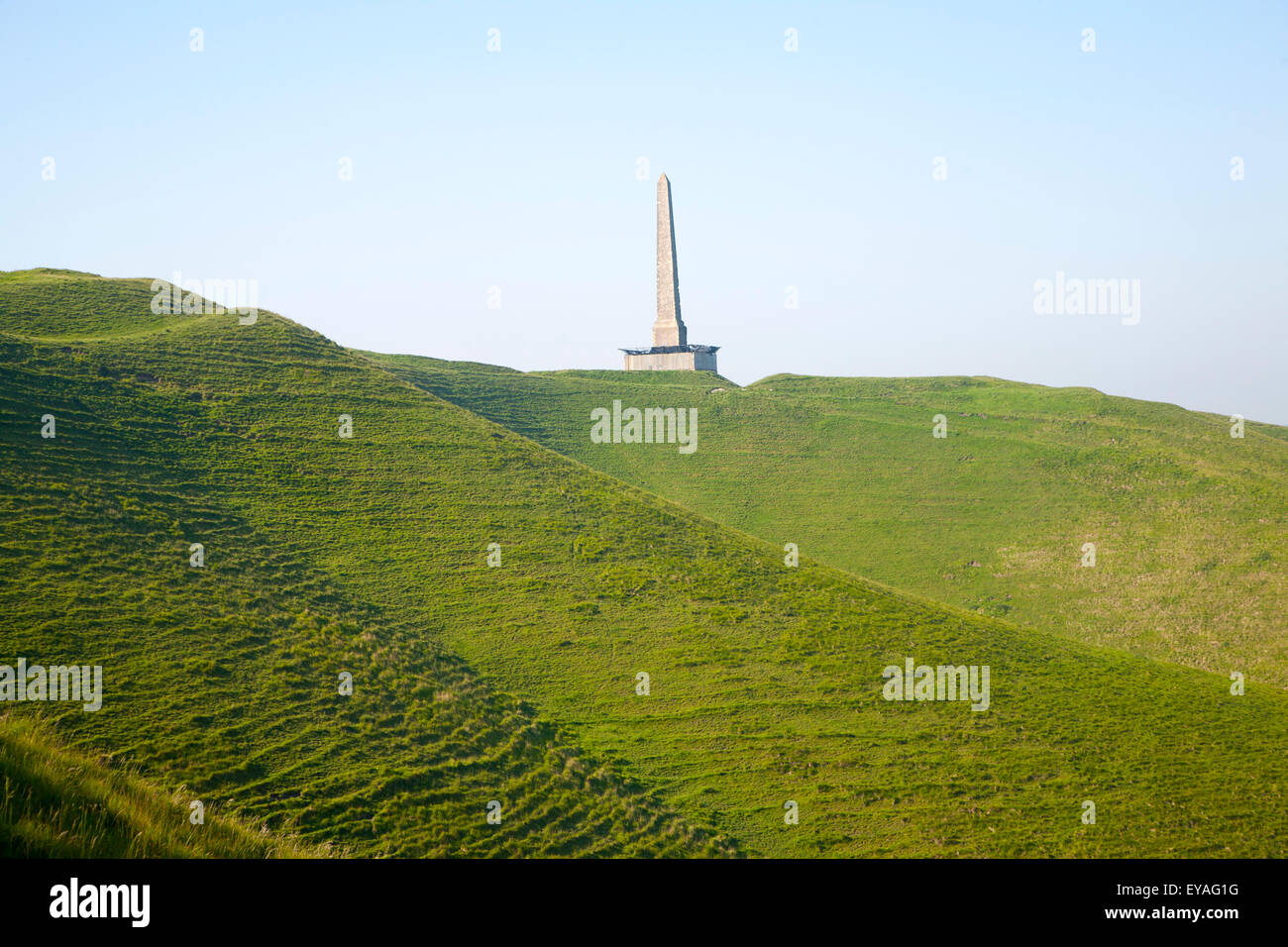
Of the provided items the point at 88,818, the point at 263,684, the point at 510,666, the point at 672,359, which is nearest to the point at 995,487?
the point at 672,359

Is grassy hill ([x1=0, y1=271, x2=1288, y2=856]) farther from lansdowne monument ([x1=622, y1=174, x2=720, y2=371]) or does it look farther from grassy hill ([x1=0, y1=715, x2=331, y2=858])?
lansdowne monument ([x1=622, y1=174, x2=720, y2=371])

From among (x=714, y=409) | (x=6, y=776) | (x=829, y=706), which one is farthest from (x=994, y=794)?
(x=714, y=409)

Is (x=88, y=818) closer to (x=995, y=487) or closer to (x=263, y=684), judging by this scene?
(x=263, y=684)

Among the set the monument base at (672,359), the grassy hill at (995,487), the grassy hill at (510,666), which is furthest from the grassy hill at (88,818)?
the monument base at (672,359)

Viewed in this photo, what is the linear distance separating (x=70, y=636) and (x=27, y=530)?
5.29m

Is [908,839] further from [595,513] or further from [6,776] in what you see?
[595,513]

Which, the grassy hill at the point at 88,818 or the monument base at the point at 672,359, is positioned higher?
the monument base at the point at 672,359

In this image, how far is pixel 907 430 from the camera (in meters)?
56.3

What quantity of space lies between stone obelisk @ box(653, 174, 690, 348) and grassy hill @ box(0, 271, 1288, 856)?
29965 millimetres

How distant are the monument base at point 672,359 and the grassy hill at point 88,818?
56976 millimetres

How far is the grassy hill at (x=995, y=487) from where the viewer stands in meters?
36.8

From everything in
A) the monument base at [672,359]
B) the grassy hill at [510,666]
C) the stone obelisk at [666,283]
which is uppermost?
the stone obelisk at [666,283]

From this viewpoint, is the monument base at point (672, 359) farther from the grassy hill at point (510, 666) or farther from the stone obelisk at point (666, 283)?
the grassy hill at point (510, 666)

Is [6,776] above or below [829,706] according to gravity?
above
